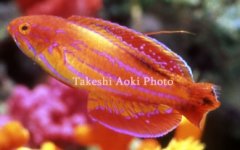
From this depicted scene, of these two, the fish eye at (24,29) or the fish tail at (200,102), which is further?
the fish eye at (24,29)

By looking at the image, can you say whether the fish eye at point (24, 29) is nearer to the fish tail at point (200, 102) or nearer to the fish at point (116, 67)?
the fish at point (116, 67)

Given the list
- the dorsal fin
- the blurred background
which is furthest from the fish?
Result: the blurred background

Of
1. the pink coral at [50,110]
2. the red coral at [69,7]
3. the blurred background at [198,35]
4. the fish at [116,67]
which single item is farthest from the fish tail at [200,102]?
the red coral at [69,7]

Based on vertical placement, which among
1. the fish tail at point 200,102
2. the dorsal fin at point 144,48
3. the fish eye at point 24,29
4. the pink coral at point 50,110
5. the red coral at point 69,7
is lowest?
the pink coral at point 50,110

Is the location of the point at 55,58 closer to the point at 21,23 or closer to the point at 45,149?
the point at 21,23

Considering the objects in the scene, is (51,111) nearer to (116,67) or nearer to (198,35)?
(198,35)

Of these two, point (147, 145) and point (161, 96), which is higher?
point (161, 96)

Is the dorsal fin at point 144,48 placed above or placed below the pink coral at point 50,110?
above

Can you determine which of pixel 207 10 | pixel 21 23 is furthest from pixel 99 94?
pixel 207 10
